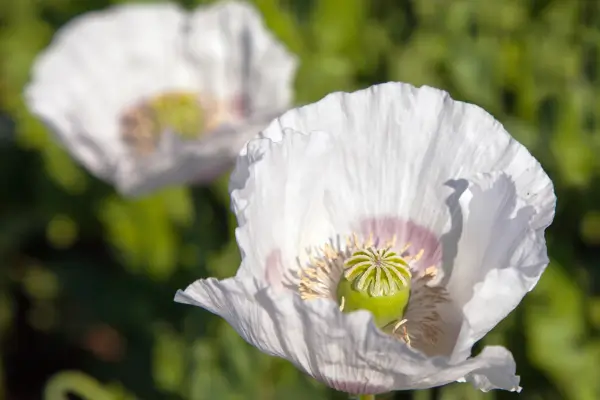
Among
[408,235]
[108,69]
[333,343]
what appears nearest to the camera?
[333,343]

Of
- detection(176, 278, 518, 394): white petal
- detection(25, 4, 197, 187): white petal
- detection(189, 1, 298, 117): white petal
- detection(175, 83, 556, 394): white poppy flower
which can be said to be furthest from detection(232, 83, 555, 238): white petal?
detection(25, 4, 197, 187): white petal

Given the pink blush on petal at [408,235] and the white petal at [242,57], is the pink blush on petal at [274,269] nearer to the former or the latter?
the pink blush on petal at [408,235]

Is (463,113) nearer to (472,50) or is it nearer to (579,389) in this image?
(579,389)

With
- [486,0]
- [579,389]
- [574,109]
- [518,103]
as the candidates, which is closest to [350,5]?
[486,0]

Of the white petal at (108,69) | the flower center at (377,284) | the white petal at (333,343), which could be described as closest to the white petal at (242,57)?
the white petal at (108,69)

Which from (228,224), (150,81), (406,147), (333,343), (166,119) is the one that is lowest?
(333,343)

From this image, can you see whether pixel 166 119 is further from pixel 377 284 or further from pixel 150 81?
pixel 377 284

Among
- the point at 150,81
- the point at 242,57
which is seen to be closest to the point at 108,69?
the point at 150,81
